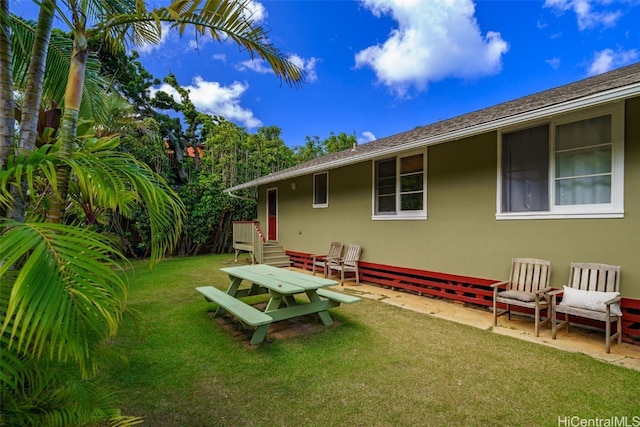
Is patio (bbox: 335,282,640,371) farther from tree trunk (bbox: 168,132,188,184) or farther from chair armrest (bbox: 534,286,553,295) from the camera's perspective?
tree trunk (bbox: 168,132,188,184)

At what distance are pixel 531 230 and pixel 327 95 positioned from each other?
70.9 ft

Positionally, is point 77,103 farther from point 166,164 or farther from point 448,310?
point 166,164

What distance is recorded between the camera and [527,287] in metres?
4.64

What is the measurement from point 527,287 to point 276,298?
3.72 m

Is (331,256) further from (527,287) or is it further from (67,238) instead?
(67,238)

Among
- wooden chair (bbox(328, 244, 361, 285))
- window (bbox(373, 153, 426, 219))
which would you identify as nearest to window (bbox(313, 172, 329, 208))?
wooden chair (bbox(328, 244, 361, 285))

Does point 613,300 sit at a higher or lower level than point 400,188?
lower

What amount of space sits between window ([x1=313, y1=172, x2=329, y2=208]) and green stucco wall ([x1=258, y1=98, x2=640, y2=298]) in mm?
257

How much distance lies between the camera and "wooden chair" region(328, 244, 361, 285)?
7.70 metres

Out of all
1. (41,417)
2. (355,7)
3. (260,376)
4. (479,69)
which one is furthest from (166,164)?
(479,69)

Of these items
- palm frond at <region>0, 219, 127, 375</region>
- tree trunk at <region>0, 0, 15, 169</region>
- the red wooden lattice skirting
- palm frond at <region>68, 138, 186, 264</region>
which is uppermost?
tree trunk at <region>0, 0, 15, 169</region>

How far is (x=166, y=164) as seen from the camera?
12531 millimetres

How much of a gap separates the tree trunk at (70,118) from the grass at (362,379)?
0.61 metres

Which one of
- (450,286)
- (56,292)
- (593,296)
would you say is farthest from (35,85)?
(450,286)
